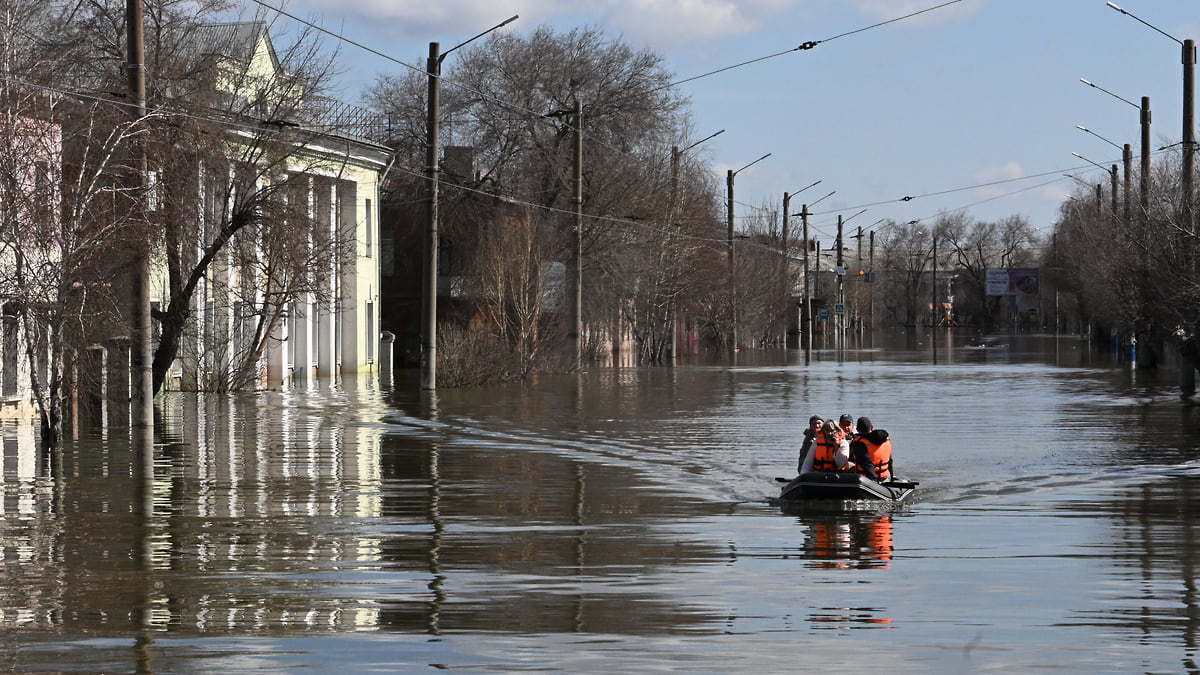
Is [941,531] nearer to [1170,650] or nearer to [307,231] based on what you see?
[1170,650]

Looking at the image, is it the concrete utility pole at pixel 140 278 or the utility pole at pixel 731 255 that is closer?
the concrete utility pole at pixel 140 278

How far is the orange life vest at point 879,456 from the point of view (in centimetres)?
1953

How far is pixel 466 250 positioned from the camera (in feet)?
222

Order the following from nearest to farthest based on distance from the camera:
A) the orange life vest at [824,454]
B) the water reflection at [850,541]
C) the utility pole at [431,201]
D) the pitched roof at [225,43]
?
the water reflection at [850,541]
the orange life vest at [824,454]
the pitched roof at [225,43]
the utility pole at [431,201]

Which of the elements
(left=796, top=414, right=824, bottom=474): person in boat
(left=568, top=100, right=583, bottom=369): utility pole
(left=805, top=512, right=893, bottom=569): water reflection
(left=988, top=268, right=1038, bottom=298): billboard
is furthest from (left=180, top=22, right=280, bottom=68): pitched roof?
(left=988, top=268, right=1038, bottom=298): billboard

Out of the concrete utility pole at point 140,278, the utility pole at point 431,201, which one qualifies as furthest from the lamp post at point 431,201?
the concrete utility pole at point 140,278

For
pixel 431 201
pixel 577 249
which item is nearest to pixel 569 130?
pixel 577 249

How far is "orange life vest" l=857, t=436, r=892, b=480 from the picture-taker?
1953 centimetres

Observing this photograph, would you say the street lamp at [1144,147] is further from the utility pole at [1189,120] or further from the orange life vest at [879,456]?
the orange life vest at [879,456]

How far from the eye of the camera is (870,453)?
19.6 metres

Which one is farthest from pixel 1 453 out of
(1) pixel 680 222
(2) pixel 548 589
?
(1) pixel 680 222

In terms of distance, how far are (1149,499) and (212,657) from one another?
13366 millimetres

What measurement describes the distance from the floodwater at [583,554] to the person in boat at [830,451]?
101 cm

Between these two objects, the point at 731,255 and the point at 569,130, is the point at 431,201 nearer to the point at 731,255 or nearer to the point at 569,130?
the point at 569,130
